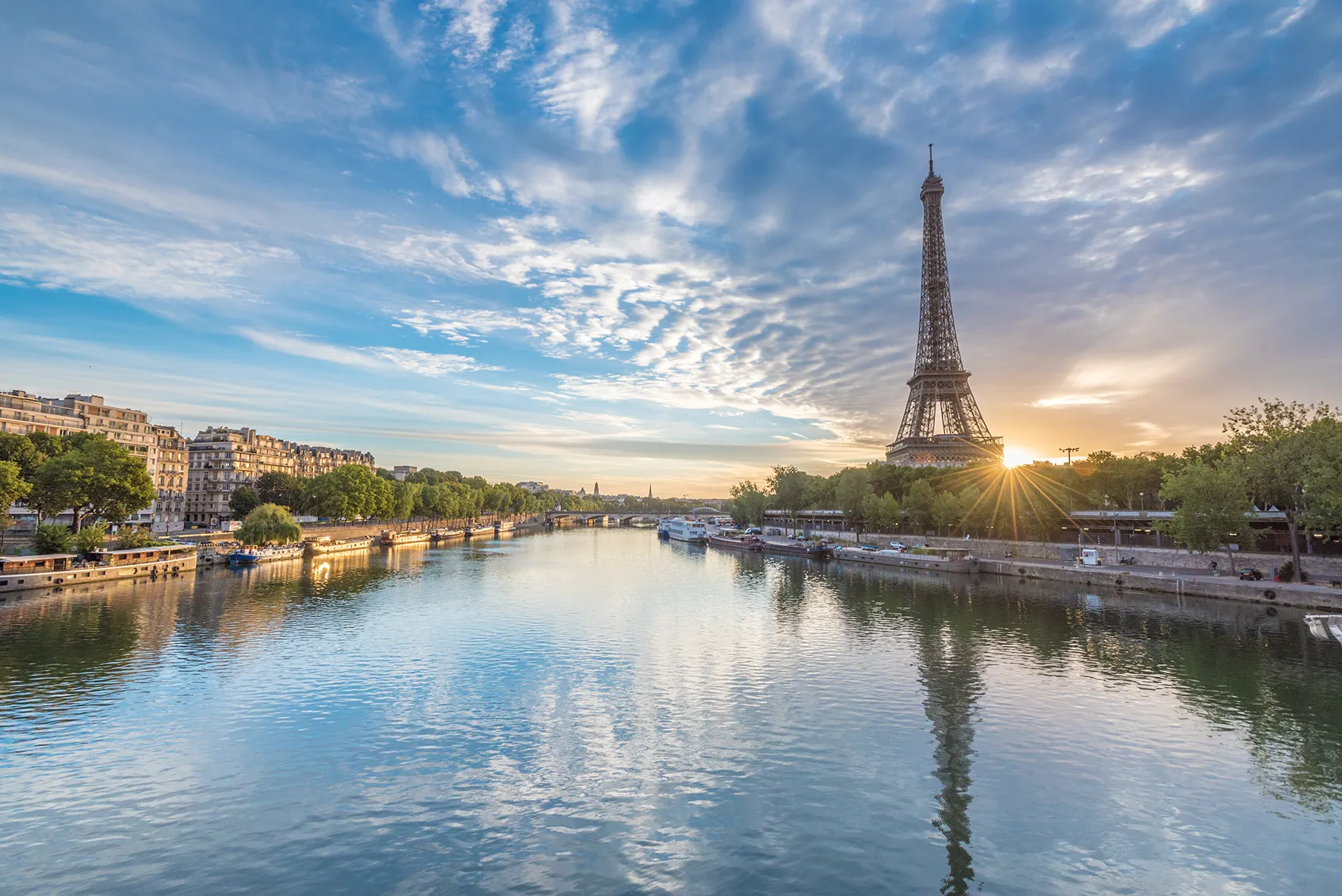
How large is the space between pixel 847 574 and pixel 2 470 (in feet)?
231

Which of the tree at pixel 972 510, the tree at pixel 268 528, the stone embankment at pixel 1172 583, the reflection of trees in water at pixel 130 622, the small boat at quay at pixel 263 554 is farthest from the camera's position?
the tree at pixel 972 510

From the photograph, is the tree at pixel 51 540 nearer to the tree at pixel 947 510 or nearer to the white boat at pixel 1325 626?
the white boat at pixel 1325 626

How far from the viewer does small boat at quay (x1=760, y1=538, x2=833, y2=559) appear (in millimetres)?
89250


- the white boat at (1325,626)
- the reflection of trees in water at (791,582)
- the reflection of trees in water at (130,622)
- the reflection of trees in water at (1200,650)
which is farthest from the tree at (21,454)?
the white boat at (1325,626)

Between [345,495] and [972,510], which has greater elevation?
[345,495]

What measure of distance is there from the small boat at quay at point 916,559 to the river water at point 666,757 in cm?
2829

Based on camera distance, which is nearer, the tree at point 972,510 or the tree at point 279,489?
the tree at point 972,510

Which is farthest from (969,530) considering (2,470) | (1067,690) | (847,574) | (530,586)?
(2,470)

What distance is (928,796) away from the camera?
16.4 meters

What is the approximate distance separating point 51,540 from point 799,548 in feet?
259

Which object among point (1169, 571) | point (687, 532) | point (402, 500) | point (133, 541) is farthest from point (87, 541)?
point (687, 532)

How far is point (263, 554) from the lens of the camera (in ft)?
232

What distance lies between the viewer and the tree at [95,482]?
5797cm

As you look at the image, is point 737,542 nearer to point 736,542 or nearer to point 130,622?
point 736,542
